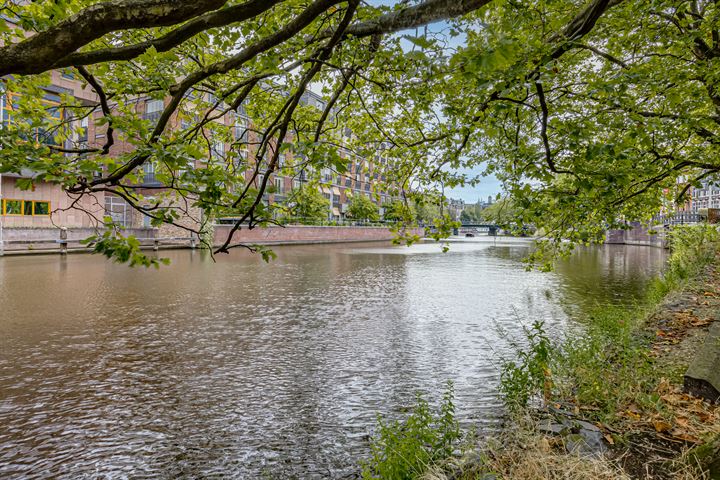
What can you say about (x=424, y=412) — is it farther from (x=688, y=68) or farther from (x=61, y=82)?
(x=61, y=82)

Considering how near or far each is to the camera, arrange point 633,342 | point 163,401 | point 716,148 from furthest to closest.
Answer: point 716,148 < point 633,342 < point 163,401

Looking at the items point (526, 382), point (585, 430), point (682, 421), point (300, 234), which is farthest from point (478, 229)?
point (585, 430)

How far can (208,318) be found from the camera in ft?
32.3

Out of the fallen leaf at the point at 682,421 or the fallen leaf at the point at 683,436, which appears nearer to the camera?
the fallen leaf at the point at 683,436

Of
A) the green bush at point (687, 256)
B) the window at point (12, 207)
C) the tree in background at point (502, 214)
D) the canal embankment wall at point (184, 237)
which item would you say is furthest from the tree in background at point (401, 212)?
the window at point (12, 207)

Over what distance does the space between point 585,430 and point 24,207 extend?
3563 centimetres

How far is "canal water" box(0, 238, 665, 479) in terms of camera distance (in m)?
4.36

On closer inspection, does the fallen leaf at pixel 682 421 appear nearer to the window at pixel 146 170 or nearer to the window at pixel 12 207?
the window at pixel 146 170

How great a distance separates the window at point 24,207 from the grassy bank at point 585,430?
107 feet

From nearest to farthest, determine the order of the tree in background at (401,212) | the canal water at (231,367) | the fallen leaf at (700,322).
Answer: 1. the canal water at (231,367)
2. the tree in background at (401,212)
3. the fallen leaf at (700,322)

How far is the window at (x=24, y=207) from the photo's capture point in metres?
27.5

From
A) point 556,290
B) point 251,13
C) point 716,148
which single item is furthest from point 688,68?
point 556,290

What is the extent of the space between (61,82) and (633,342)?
119 feet

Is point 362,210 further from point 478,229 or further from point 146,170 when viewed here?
point 478,229
